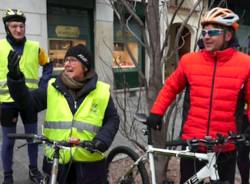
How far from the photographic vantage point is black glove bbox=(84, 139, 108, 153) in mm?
2797

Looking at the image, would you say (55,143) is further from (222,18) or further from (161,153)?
(222,18)

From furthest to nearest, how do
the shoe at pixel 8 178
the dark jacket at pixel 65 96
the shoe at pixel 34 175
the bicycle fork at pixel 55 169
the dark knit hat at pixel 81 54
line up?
the shoe at pixel 34 175 < the shoe at pixel 8 178 < the dark knit hat at pixel 81 54 < the dark jacket at pixel 65 96 < the bicycle fork at pixel 55 169

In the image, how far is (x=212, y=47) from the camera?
10.4ft

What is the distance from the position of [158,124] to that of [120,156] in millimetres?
1127

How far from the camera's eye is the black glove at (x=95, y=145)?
9.18ft

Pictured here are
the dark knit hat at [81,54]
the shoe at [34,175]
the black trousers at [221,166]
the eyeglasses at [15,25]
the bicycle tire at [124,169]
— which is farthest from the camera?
the shoe at [34,175]

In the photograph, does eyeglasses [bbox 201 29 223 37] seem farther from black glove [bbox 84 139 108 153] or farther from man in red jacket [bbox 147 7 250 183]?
→ black glove [bbox 84 139 108 153]

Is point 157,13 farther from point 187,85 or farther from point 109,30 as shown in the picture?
point 109,30

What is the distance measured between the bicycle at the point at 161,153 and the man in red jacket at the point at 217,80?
17cm

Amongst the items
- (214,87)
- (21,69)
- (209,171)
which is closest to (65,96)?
(214,87)

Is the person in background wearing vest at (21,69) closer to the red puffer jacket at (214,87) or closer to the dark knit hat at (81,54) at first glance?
the dark knit hat at (81,54)

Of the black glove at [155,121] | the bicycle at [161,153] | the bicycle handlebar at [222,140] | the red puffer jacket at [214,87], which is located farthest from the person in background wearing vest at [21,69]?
the bicycle handlebar at [222,140]

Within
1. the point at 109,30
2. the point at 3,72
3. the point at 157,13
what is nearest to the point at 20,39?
the point at 3,72

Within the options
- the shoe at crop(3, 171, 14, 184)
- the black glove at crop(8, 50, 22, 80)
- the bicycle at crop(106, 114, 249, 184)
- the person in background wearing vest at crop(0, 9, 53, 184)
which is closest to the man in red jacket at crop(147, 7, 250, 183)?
the bicycle at crop(106, 114, 249, 184)
